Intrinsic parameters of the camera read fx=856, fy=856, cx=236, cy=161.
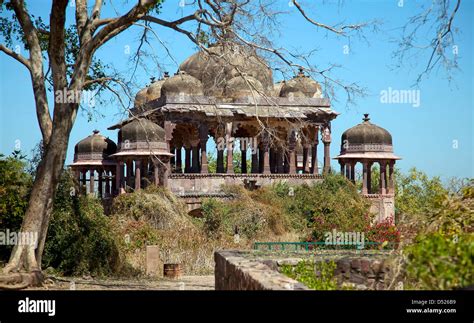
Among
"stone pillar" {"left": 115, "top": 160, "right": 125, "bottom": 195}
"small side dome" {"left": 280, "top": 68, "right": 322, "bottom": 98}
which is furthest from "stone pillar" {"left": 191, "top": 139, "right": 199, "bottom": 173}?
"small side dome" {"left": 280, "top": 68, "right": 322, "bottom": 98}

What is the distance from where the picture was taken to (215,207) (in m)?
29.8

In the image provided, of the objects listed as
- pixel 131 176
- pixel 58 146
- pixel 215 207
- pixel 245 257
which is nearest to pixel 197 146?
pixel 131 176

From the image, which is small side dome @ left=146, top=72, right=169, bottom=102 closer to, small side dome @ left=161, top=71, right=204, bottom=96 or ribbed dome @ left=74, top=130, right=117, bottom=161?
ribbed dome @ left=74, top=130, right=117, bottom=161

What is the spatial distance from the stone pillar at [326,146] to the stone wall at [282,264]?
23532 millimetres

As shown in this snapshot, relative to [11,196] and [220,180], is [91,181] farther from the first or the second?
[11,196]

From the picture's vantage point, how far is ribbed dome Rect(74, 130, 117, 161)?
38.8 meters

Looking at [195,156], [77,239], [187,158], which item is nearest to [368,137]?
[195,156]

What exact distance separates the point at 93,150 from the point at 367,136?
12388mm

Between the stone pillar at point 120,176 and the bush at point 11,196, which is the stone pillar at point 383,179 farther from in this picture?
the bush at point 11,196

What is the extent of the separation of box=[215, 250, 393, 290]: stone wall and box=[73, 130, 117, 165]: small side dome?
25476 millimetres

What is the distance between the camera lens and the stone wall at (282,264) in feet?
31.9

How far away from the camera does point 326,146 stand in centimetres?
3825
